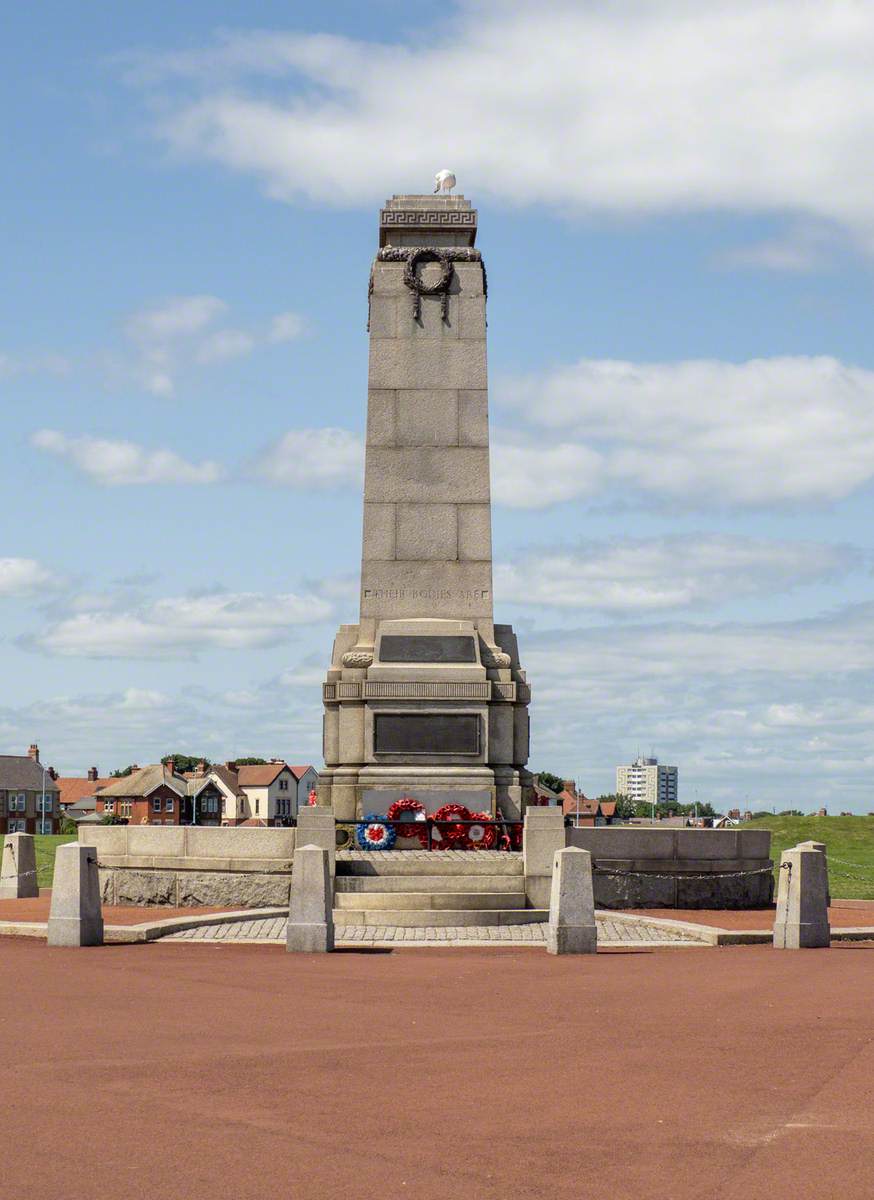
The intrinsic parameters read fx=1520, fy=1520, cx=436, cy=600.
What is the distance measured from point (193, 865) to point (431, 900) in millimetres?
4294

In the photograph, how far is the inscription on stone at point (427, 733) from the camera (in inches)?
1098

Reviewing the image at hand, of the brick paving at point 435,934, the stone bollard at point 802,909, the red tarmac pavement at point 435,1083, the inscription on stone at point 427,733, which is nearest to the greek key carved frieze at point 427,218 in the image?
the inscription on stone at point 427,733

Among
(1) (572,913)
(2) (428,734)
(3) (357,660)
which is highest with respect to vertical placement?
(3) (357,660)

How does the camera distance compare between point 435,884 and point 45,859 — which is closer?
point 435,884

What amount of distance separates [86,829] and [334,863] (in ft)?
16.2

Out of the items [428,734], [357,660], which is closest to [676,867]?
[428,734]

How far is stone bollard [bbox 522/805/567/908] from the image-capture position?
21.6 metres

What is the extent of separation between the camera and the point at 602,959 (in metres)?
16.9

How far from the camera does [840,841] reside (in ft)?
153

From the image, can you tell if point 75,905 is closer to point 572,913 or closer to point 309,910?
point 309,910

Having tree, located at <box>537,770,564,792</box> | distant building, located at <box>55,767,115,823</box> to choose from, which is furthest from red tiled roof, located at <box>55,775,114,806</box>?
tree, located at <box>537,770,564,792</box>

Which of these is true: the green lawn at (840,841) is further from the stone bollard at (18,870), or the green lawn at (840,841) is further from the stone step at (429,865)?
the stone bollard at (18,870)

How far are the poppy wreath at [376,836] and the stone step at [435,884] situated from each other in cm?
305

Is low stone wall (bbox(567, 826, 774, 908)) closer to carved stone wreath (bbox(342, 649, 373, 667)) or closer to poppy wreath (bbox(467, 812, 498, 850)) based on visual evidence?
poppy wreath (bbox(467, 812, 498, 850))
